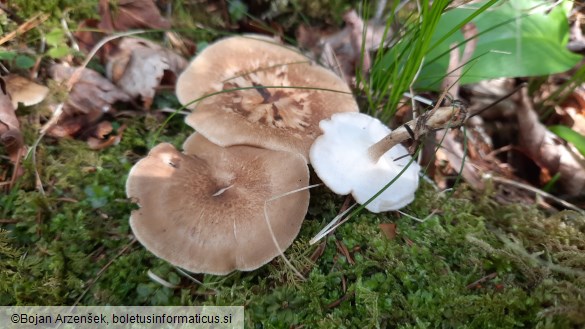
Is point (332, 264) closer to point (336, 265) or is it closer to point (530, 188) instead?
point (336, 265)

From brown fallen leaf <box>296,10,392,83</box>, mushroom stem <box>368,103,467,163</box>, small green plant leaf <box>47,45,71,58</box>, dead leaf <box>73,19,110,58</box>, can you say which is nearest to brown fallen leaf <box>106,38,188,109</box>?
dead leaf <box>73,19,110,58</box>

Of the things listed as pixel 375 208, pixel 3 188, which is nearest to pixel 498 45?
pixel 375 208

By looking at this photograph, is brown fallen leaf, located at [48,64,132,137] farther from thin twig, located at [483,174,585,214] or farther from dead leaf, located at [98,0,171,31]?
thin twig, located at [483,174,585,214]

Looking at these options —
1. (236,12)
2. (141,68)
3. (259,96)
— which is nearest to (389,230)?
(259,96)

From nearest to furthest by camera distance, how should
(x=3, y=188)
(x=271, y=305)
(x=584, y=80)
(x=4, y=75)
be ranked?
(x=271, y=305) → (x=3, y=188) → (x=4, y=75) → (x=584, y=80)

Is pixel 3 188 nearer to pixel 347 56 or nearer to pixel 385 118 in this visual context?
pixel 385 118

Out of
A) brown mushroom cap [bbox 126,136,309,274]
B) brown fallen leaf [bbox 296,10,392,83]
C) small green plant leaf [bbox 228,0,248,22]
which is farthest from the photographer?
small green plant leaf [bbox 228,0,248,22]
